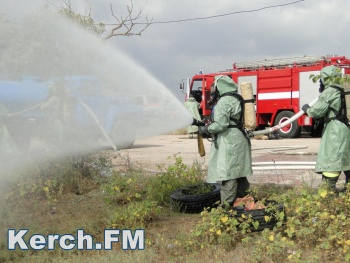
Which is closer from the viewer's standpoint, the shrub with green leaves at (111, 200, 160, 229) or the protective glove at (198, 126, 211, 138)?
the shrub with green leaves at (111, 200, 160, 229)

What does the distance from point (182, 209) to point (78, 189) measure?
1.82m

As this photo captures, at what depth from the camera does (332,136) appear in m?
5.83

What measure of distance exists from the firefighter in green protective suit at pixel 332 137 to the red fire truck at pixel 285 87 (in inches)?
397

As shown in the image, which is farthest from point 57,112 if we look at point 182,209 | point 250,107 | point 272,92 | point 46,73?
point 272,92

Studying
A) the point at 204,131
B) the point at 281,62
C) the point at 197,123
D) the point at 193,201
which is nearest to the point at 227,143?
the point at 204,131

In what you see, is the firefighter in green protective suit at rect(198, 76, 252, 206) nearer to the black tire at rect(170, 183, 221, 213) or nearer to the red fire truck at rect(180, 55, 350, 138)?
the black tire at rect(170, 183, 221, 213)

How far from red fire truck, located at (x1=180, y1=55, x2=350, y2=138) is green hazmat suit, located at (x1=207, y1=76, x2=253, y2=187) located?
10713 millimetres

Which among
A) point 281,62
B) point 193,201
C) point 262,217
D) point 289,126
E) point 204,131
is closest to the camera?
point 262,217

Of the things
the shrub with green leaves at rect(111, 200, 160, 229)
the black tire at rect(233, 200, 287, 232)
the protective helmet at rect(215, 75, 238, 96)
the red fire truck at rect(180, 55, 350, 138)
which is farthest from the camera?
the red fire truck at rect(180, 55, 350, 138)

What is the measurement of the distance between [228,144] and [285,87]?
1222cm

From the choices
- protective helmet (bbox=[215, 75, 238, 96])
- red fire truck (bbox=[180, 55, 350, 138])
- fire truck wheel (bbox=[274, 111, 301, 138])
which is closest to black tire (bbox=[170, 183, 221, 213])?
protective helmet (bbox=[215, 75, 238, 96])

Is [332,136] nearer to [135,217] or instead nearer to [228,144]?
[228,144]

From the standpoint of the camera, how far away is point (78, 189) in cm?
677

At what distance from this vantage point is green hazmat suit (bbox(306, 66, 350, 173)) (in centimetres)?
578
